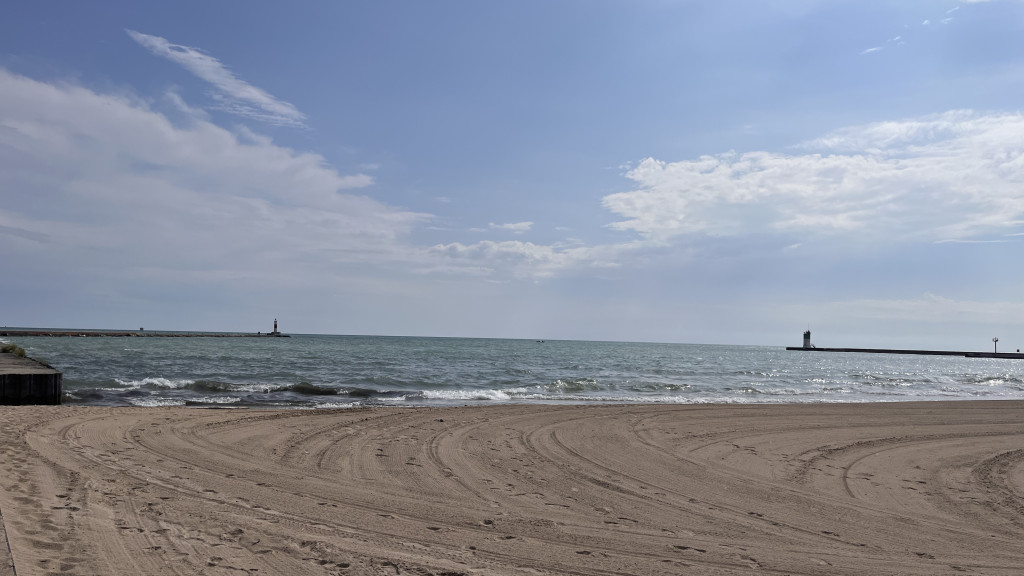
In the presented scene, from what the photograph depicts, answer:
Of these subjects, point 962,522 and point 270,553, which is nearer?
point 270,553

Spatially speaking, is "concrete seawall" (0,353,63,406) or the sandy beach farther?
"concrete seawall" (0,353,63,406)

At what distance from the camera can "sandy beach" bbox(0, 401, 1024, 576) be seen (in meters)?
4.71

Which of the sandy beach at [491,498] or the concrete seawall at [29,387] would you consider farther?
the concrete seawall at [29,387]

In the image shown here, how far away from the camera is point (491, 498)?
6.66 m

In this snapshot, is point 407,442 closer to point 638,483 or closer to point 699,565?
point 638,483

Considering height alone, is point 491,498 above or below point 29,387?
above

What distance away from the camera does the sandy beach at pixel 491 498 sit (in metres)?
4.71

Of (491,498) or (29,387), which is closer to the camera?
(491,498)

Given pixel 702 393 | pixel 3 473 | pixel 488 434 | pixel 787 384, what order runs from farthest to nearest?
Answer: pixel 787 384
pixel 702 393
pixel 488 434
pixel 3 473

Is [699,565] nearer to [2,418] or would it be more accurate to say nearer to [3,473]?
[3,473]

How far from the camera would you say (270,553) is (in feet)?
15.1

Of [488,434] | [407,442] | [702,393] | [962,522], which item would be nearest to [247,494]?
[407,442]

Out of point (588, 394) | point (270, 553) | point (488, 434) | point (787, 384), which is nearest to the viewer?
point (270, 553)

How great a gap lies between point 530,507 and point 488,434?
486 centimetres
